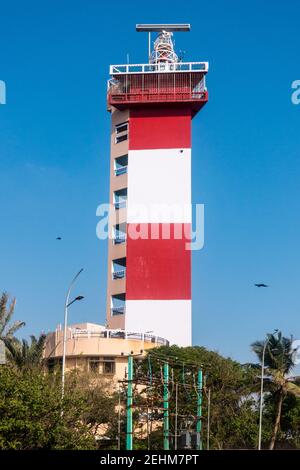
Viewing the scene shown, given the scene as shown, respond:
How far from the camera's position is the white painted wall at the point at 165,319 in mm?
64562

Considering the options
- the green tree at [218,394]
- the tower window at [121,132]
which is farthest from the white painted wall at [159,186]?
the green tree at [218,394]

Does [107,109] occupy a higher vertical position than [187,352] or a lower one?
higher

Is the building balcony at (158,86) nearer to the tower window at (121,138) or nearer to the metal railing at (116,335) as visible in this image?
the tower window at (121,138)

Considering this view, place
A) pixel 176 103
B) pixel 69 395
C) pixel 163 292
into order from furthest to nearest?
pixel 176 103 < pixel 163 292 < pixel 69 395

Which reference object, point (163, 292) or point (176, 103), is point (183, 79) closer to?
point (176, 103)

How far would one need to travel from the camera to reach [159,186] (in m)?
68.8

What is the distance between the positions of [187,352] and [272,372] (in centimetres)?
611

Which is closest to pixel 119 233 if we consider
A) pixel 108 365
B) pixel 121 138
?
pixel 121 138

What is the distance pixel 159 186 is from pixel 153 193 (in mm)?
797

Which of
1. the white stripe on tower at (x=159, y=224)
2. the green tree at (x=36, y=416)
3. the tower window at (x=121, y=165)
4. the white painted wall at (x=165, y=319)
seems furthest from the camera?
the tower window at (x=121, y=165)

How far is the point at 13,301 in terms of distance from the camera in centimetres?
5659

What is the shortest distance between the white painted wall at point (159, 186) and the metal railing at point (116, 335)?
1058 centimetres

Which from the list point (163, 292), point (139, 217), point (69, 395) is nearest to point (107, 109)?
point (139, 217)
